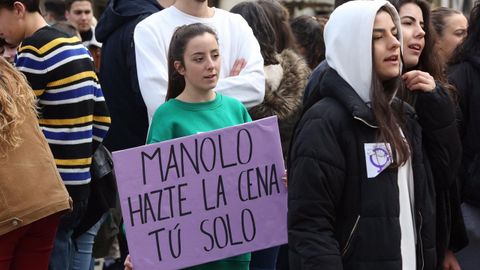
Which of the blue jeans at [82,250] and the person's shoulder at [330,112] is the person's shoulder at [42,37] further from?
the person's shoulder at [330,112]

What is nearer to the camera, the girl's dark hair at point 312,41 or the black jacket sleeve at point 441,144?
the black jacket sleeve at point 441,144

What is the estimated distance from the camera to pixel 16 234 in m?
5.69

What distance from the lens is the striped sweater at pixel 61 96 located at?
643 cm

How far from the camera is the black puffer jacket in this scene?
192 inches

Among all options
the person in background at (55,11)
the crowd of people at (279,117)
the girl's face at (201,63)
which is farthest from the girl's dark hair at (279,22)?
the person in background at (55,11)

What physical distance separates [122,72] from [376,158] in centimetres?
254

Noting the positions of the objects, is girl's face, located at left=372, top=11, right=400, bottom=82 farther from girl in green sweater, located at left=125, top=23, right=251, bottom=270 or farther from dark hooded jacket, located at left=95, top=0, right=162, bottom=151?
dark hooded jacket, located at left=95, top=0, right=162, bottom=151

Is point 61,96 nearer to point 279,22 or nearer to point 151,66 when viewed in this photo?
point 151,66

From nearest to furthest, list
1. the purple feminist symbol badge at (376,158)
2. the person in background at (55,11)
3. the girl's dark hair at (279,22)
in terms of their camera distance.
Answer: the purple feminist symbol badge at (376,158)
the girl's dark hair at (279,22)
the person in background at (55,11)

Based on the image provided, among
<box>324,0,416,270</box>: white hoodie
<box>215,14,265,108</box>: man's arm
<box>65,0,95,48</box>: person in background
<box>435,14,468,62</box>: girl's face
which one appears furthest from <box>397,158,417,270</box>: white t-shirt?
<box>65,0,95,48</box>: person in background

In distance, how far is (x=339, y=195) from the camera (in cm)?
493

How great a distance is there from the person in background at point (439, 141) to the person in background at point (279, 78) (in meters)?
0.98

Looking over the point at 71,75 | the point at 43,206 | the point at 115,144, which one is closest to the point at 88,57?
the point at 71,75

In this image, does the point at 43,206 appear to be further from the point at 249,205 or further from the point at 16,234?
the point at 249,205
